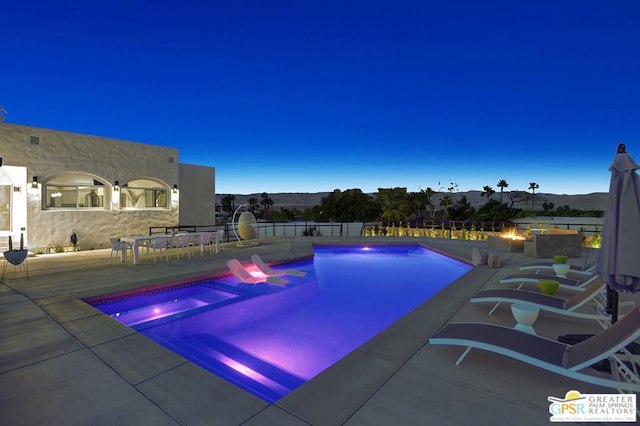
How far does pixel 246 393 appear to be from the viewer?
2701mm

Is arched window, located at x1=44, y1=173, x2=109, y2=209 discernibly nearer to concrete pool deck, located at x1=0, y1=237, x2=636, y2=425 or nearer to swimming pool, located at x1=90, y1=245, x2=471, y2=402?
swimming pool, located at x1=90, y1=245, x2=471, y2=402

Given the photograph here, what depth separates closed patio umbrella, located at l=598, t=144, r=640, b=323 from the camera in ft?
9.12

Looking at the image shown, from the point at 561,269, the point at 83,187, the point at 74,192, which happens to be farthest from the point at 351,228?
→ the point at 561,269

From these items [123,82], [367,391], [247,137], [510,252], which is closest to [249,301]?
[367,391]

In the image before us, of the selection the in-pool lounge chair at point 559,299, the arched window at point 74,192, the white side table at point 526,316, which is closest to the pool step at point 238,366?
the white side table at point 526,316

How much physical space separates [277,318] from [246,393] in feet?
10.0

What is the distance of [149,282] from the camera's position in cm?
665

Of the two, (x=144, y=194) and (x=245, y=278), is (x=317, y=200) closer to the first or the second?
(x=144, y=194)

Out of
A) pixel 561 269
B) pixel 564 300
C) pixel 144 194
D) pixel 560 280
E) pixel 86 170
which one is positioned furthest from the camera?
pixel 144 194

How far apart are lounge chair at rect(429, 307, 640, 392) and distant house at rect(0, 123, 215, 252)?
1127 centimetres

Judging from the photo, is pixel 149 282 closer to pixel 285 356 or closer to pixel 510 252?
pixel 285 356

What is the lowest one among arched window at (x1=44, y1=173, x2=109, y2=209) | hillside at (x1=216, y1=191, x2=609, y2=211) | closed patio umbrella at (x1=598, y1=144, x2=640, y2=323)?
closed patio umbrella at (x1=598, y1=144, x2=640, y2=323)

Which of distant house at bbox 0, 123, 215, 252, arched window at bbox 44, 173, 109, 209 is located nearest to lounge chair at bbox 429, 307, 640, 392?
distant house at bbox 0, 123, 215, 252

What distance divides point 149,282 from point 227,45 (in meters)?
12.1
